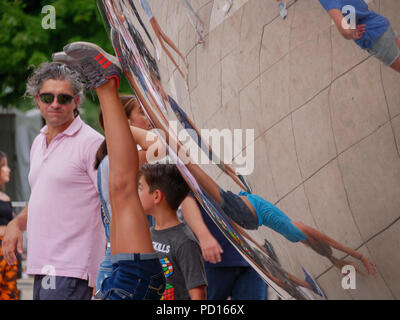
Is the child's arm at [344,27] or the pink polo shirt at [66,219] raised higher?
the pink polo shirt at [66,219]

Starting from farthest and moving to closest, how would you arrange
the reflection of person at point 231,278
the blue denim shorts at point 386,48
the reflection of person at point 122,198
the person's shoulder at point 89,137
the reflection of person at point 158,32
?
the reflection of person at point 231,278 < the person's shoulder at point 89,137 < the reflection of person at point 122,198 < the reflection of person at point 158,32 < the blue denim shorts at point 386,48

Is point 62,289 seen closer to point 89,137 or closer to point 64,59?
point 89,137

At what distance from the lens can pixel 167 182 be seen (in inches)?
101

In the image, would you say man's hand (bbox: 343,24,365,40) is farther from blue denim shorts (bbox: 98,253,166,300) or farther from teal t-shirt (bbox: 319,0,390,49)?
blue denim shorts (bbox: 98,253,166,300)

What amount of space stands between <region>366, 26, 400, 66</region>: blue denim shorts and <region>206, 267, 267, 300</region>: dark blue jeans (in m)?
2.28

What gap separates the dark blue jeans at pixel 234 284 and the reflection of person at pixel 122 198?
1650mm

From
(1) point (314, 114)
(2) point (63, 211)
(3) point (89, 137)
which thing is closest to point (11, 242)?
(2) point (63, 211)

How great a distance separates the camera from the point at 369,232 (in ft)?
2.60

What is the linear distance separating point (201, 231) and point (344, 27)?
64.7 inches

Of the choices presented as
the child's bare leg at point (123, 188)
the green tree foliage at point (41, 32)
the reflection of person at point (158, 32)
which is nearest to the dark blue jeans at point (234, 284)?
the child's bare leg at point (123, 188)

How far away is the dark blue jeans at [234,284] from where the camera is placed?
9.80ft

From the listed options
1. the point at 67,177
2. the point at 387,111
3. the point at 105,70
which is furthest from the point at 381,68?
the point at 67,177

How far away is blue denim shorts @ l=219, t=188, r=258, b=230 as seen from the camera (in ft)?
2.94

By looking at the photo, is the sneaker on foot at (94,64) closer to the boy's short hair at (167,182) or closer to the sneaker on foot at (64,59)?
the sneaker on foot at (64,59)
